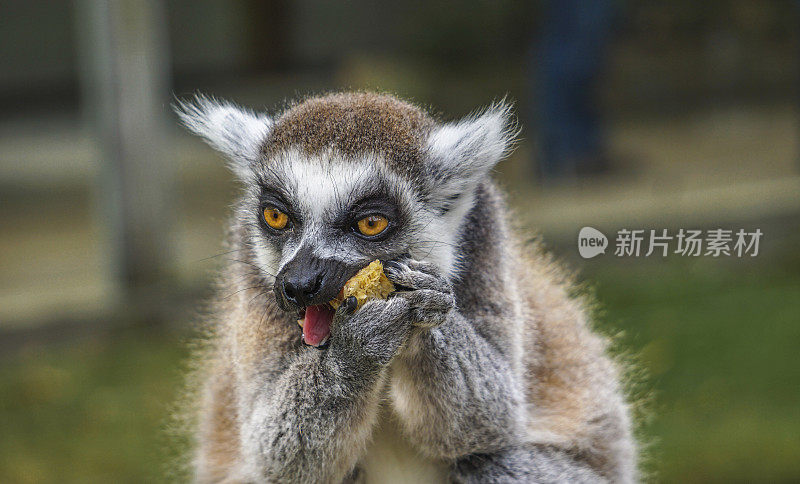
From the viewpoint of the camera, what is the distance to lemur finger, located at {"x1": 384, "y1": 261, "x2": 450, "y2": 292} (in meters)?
2.48

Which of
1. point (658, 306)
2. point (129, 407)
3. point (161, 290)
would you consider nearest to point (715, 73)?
point (658, 306)

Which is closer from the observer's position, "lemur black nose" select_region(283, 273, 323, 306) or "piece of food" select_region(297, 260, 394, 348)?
"lemur black nose" select_region(283, 273, 323, 306)

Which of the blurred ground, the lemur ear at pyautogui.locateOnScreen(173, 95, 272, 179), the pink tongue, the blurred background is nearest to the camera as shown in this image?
the pink tongue

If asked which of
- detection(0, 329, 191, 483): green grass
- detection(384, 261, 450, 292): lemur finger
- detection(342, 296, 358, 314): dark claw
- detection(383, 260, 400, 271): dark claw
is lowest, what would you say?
detection(0, 329, 191, 483): green grass

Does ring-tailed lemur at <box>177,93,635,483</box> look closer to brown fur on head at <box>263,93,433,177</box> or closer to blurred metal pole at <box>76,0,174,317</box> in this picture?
brown fur on head at <box>263,93,433,177</box>

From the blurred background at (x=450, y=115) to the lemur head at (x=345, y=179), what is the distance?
1414 millimetres

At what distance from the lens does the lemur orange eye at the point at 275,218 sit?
105 inches

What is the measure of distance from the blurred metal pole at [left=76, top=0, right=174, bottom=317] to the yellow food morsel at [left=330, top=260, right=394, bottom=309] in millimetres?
3827

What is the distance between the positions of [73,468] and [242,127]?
9.02 ft

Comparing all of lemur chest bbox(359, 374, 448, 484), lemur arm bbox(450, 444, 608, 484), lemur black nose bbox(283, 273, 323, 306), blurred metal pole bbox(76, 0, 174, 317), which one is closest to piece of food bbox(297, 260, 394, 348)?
lemur black nose bbox(283, 273, 323, 306)

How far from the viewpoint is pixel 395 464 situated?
3.00 m

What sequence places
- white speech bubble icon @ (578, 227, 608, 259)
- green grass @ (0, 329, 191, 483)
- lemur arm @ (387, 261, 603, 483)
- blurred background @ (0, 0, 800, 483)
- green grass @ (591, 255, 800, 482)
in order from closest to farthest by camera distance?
lemur arm @ (387, 261, 603, 483) < white speech bubble icon @ (578, 227, 608, 259) < green grass @ (591, 255, 800, 482) < green grass @ (0, 329, 191, 483) < blurred background @ (0, 0, 800, 483)

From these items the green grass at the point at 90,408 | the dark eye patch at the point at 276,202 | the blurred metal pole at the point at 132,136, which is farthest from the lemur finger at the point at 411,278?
the blurred metal pole at the point at 132,136
